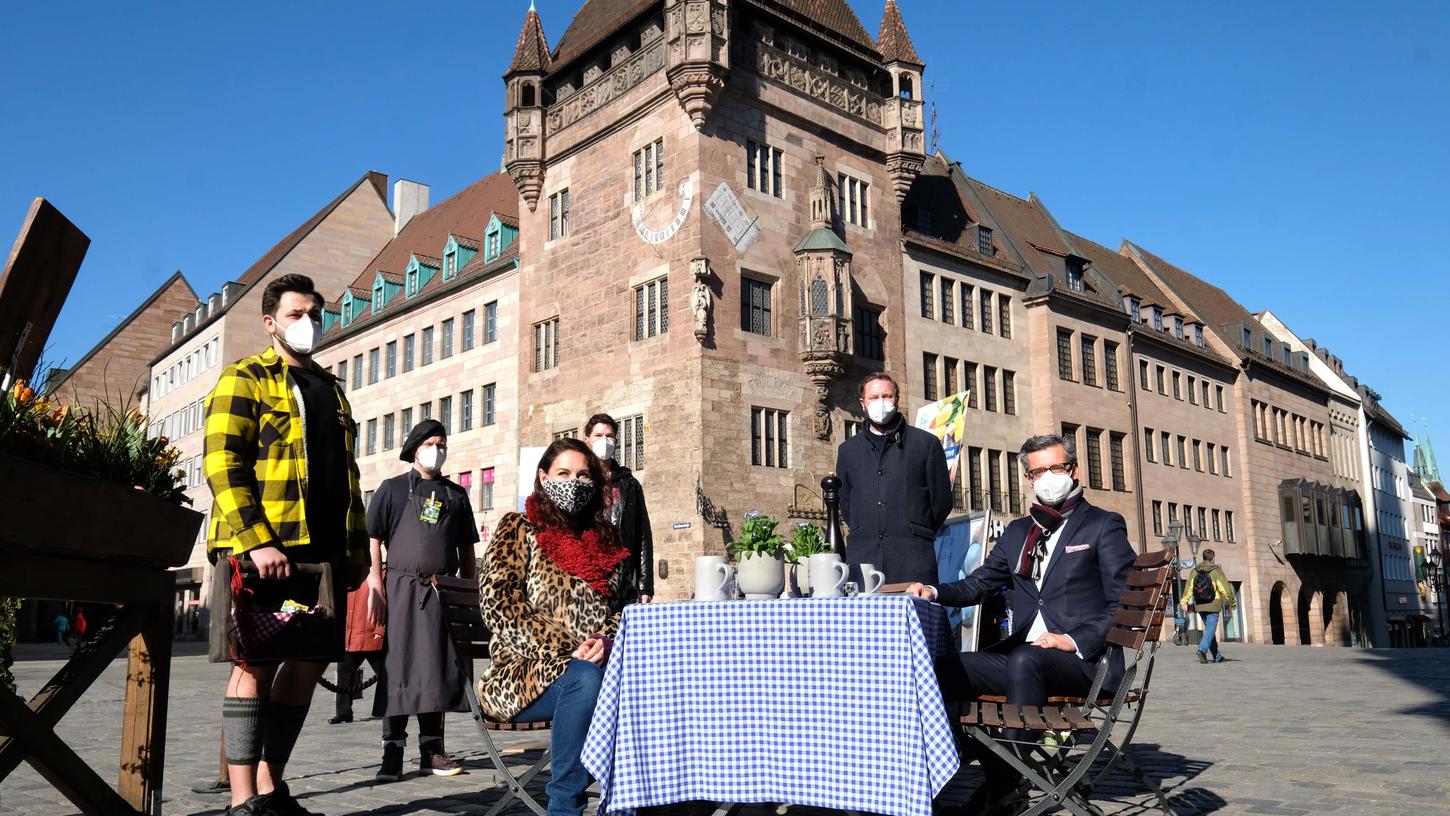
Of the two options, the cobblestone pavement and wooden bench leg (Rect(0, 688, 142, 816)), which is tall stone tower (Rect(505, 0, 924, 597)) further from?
wooden bench leg (Rect(0, 688, 142, 816))

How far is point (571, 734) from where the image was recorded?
13.9 ft

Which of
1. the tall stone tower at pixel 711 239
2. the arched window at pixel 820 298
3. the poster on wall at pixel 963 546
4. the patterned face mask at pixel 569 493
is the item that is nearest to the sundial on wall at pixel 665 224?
the tall stone tower at pixel 711 239

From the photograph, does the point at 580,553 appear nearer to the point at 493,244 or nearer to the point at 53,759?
the point at 53,759

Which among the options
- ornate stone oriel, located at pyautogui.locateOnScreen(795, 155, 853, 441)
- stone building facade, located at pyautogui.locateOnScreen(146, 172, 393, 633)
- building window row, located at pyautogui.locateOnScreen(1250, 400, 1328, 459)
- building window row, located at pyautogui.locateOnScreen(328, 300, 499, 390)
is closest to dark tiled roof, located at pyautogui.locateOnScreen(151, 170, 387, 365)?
stone building facade, located at pyautogui.locateOnScreen(146, 172, 393, 633)

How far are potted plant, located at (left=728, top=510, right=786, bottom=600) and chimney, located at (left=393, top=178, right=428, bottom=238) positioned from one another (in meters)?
51.3

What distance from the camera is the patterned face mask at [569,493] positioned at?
456 centimetres

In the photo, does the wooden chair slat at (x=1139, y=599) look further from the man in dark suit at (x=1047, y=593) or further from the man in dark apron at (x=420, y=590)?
the man in dark apron at (x=420, y=590)

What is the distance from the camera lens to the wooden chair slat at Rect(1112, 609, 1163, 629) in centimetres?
454

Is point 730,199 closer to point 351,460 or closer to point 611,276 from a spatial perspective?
point 611,276

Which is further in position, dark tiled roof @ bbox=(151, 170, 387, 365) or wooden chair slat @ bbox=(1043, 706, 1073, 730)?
dark tiled roof @ bbox=(151, 170, 387, 365)

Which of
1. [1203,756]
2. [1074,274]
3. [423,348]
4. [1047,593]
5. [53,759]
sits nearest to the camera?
[53,759]

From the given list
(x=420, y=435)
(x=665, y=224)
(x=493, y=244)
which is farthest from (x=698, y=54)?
(x=420, y=435)

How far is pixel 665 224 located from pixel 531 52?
8.33m

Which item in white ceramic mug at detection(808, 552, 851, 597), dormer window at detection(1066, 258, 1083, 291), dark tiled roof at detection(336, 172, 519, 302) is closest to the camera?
white ceramic mug at detection(808, 552, 851, 597)
